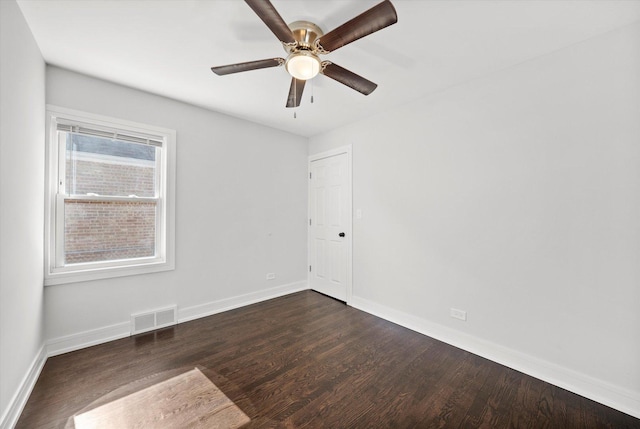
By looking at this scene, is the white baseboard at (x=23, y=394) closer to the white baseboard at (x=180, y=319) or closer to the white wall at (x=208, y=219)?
the white baseboard at (x=180, y=319)

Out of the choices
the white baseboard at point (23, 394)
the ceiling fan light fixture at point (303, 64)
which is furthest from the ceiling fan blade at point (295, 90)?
the white baseboard at point (23, 394)

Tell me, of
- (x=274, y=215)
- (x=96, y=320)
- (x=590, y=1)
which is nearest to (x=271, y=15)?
(x=590, y=1)

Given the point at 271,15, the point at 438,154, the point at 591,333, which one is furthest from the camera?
the point at 438,154

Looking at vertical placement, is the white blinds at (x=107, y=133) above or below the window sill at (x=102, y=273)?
above

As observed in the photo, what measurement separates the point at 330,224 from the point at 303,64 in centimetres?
256

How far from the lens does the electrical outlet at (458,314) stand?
2.55 meters

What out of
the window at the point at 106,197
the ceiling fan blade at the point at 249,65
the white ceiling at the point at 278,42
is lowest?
the window at the point at 106,197

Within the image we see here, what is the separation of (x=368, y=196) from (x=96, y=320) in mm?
3279

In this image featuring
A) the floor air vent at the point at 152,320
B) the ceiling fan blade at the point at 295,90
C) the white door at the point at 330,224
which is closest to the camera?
the ceiling fan blade at the point at 295,90

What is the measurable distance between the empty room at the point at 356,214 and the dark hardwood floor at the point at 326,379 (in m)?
0.02

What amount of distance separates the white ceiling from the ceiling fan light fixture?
239 mm

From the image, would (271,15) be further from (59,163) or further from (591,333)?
(591,333)

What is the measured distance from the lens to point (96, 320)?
2.55 m

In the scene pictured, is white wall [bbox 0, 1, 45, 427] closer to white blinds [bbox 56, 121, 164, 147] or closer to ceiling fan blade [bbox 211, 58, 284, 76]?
white blinds [bbox 56, 121, 164, 147]
